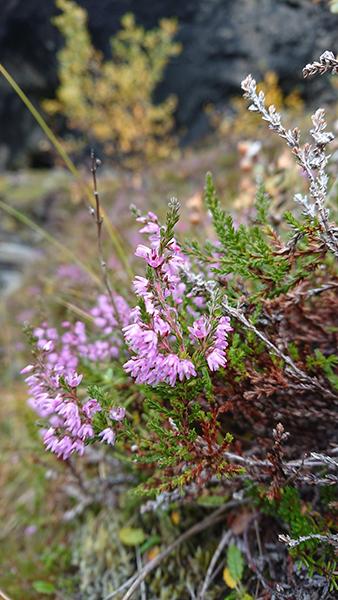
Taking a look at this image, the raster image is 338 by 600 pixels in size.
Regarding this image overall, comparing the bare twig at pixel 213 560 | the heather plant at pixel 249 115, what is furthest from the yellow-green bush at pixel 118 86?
the bare twig at pixel 213 560

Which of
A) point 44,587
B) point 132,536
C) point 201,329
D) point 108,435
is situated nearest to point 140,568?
point 132,536

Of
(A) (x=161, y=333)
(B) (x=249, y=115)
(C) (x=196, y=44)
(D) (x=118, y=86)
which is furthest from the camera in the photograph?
(C) (x=196, y=44)

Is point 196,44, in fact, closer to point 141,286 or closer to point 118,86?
point 118,86

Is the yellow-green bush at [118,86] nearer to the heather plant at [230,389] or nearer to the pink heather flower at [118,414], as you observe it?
the heather plant at [230,389]

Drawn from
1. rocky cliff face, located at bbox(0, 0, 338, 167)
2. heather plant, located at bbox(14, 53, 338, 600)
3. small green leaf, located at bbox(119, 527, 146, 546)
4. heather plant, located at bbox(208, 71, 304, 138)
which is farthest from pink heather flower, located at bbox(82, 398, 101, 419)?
rocky cliff face, located at bbox(0, 0, 338, 167)

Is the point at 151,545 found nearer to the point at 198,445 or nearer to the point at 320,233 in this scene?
the point at 198,445

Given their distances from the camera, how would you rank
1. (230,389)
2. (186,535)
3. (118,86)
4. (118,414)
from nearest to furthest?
(118,414) → (230,389) → (186,535) → (118,86)
